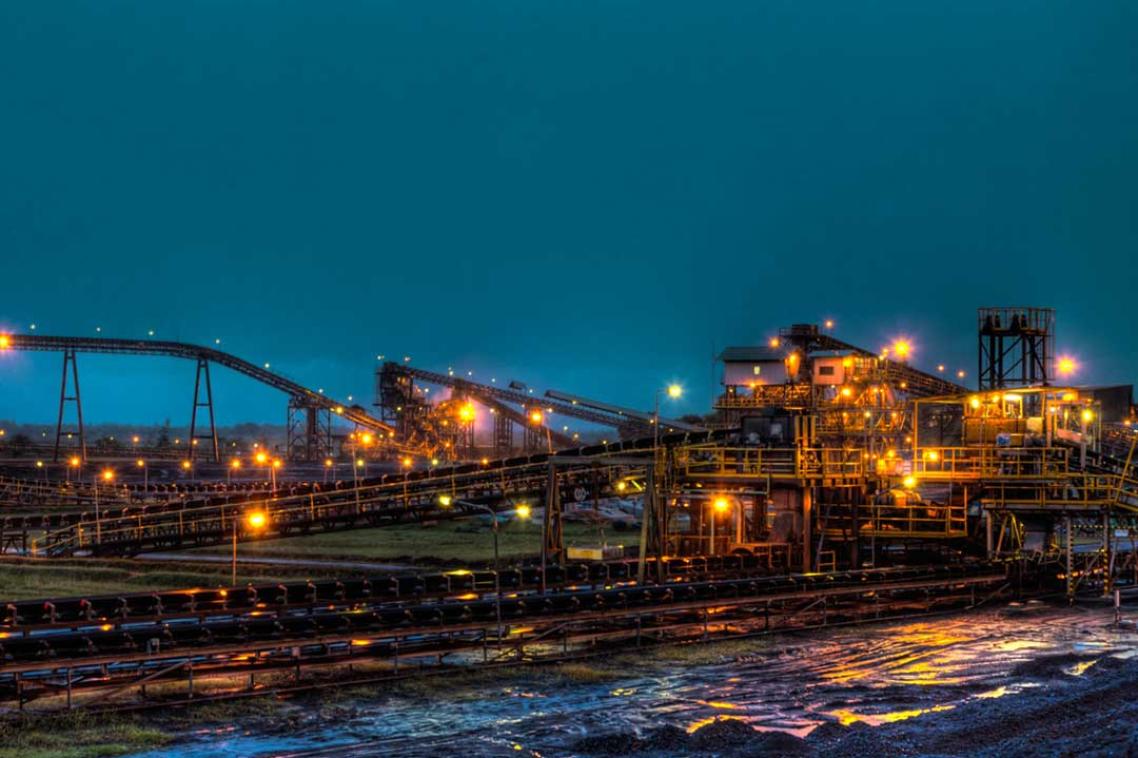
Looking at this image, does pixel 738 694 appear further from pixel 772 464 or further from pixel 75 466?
pixel 75 466

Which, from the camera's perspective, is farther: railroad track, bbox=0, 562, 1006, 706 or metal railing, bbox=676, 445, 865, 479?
metal railing, bbox=676, 445, 865, 479

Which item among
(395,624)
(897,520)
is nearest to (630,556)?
(897,520)

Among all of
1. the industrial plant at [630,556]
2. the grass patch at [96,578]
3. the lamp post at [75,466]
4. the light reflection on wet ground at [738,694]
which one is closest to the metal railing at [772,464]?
the industrial plant at [630,556]

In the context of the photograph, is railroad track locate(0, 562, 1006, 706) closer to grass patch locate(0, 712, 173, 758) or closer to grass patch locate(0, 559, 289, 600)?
grass patch locate(0, 712, 173, 758)

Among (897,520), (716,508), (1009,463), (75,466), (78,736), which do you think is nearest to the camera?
(78,736)

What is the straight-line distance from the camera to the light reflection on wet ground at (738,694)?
19031 millimetres

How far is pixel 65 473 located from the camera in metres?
85.6

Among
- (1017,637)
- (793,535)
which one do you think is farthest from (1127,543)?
(1017,637)

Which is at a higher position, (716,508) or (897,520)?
(716,508)

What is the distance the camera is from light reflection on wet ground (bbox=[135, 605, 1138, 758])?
19031mm

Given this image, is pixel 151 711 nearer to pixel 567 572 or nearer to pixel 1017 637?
pixel 567 572

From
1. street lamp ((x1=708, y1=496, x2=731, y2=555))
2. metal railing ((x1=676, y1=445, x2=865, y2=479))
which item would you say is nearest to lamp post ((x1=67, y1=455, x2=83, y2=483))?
street lamp ((x1=708, y1=496, x2=731, y2=555))

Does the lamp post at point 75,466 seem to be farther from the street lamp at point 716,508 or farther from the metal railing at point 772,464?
the metal railing at point 772,464

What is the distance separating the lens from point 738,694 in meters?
22.4
